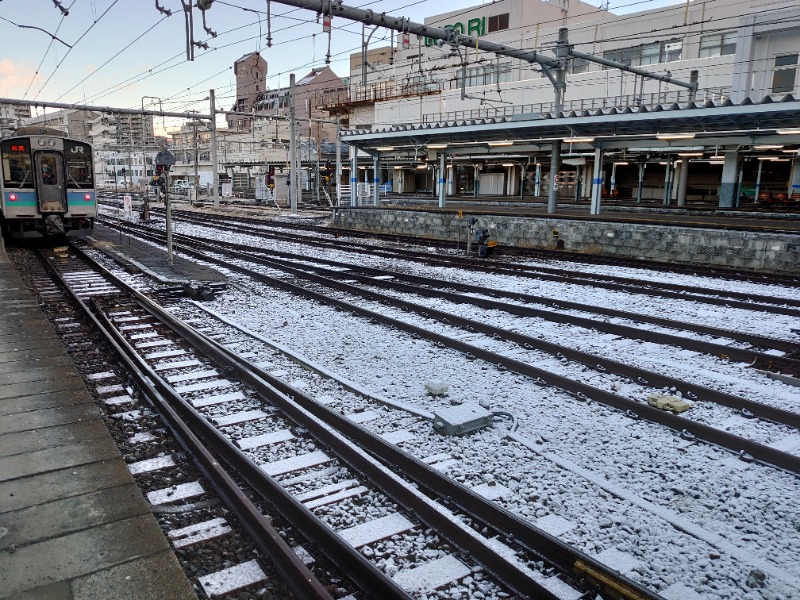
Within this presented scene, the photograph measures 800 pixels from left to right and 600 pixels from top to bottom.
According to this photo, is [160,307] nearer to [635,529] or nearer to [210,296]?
[210,296]

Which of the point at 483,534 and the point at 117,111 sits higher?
the point at 117,111

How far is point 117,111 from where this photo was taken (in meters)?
33.8

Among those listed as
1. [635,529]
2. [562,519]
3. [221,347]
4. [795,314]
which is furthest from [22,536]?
[795,314]

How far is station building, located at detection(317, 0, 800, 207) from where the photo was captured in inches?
806

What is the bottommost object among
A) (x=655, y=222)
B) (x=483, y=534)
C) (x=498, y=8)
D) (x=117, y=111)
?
(x=483, y=534)

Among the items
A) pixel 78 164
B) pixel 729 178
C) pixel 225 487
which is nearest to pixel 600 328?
pixel 225 487

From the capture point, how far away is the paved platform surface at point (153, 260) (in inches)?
513

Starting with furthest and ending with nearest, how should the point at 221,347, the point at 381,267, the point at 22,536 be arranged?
the point at 381,267 < the point at 221,347 < the point at 22,536

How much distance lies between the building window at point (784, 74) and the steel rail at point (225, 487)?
37.4m

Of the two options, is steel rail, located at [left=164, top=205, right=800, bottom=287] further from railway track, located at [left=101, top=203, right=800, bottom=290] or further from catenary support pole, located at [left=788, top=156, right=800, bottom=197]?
catenary support pole, located at [left=788, top=156, right=800, bottom=197]

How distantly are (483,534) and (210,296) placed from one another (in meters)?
8.97

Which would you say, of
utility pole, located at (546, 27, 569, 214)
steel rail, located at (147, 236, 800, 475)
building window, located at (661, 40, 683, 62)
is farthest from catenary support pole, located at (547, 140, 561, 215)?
building window, located at (661, 40, 683, 62)

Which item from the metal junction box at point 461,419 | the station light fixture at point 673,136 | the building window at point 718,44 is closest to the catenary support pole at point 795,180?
the building window at point 718,44

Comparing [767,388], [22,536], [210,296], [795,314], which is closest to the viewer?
[22,536]
